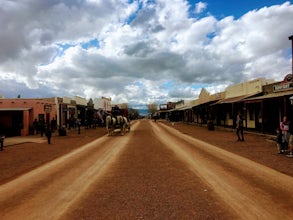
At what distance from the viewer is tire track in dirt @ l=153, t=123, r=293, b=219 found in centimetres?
626

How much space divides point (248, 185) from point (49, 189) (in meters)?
4.89

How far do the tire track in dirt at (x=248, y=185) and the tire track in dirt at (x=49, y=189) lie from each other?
3188mm

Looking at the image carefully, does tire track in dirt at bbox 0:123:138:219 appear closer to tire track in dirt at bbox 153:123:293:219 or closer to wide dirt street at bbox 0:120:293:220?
wide dirt street at bbox 0:120:293:220

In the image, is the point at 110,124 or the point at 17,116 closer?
the point at 110,124

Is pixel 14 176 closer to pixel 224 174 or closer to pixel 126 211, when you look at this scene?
pixel 126 211

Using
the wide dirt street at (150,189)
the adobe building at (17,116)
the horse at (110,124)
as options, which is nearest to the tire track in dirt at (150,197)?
the wide dirt street at (150,189)

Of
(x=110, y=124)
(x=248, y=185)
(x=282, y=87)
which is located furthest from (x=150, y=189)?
(x=110, y=124)

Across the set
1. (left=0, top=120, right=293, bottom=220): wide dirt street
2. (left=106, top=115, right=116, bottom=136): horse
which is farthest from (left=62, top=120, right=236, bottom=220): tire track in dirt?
(left=106, top=115, right=116, bottom=136): horse

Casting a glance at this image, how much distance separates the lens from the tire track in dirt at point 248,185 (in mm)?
6258

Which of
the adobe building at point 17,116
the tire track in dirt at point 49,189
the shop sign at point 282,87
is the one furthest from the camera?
the adobe building at point 17,116

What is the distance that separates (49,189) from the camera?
8.37m

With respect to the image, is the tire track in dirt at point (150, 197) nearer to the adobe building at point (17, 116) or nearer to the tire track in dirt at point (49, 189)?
the tire track in dirt at point (49, 189)

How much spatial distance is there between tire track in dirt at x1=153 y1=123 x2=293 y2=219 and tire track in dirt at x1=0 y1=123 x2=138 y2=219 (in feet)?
10.5

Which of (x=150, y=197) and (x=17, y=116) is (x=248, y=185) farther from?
(x=17, y=116)
